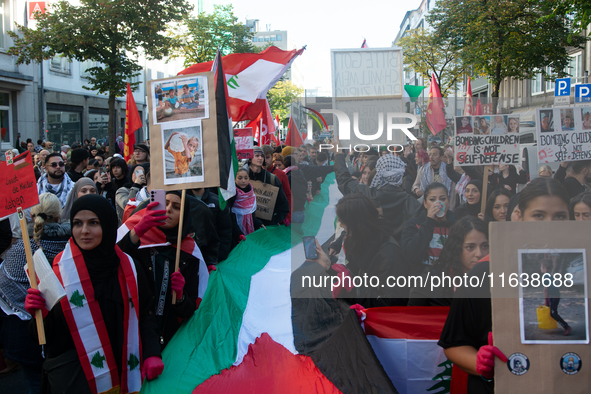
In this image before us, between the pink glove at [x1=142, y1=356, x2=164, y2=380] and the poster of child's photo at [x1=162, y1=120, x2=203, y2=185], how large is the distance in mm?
1324

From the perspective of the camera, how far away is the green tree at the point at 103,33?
15820 millimetres

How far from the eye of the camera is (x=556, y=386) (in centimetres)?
195

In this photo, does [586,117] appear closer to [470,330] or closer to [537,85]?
[470,330]

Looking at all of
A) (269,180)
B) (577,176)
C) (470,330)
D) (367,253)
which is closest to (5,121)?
(269,180)

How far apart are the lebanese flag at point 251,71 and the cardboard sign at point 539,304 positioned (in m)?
7.12

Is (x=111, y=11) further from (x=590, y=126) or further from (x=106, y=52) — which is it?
(x=590, y=126)

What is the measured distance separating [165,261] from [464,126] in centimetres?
251

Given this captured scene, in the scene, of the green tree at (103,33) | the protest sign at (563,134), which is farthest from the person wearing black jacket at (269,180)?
the green tree at (103,33)

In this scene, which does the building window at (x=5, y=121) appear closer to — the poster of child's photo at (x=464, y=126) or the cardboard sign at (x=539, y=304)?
the poster of child's photo at (x=464, y=126)

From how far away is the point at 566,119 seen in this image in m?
4.22

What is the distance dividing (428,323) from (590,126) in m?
2.16

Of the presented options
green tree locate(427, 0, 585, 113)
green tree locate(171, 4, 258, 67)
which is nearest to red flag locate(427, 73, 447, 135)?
green tree locate(427, 0, 585, 113)

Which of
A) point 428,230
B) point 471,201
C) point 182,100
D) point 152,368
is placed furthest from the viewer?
point 182,100

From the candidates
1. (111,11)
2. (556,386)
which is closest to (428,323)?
(556,386)
